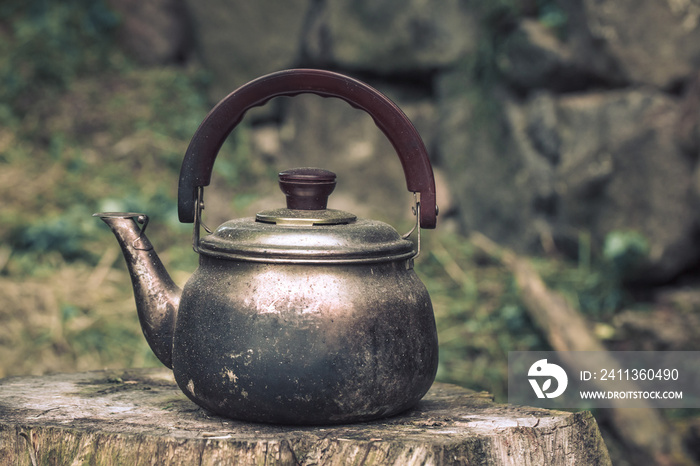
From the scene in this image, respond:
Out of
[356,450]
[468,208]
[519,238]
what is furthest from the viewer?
[468,208]

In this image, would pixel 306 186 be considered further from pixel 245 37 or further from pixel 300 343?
pixel 245 37

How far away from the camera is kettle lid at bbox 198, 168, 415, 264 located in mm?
1493

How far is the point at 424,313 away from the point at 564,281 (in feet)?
7.20

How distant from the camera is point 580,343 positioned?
3178 mm

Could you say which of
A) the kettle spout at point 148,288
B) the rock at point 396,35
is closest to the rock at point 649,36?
the rock at point 396,35

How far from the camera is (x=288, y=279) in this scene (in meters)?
1.49

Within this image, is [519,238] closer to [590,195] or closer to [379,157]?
[590,195]

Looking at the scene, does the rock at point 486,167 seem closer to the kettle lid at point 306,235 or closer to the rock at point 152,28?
the rock at point 152,28

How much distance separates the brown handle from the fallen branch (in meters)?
1.71

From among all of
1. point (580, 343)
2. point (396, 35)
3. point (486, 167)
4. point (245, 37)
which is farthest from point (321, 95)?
point (245, 37)

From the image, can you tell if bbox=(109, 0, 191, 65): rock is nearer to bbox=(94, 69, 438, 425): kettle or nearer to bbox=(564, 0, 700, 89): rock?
bbox=(564, 0, 700, 89): rock

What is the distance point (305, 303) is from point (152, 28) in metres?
4.62

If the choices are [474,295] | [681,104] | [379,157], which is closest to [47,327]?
[474,295]

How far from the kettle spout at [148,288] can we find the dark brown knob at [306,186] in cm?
34
